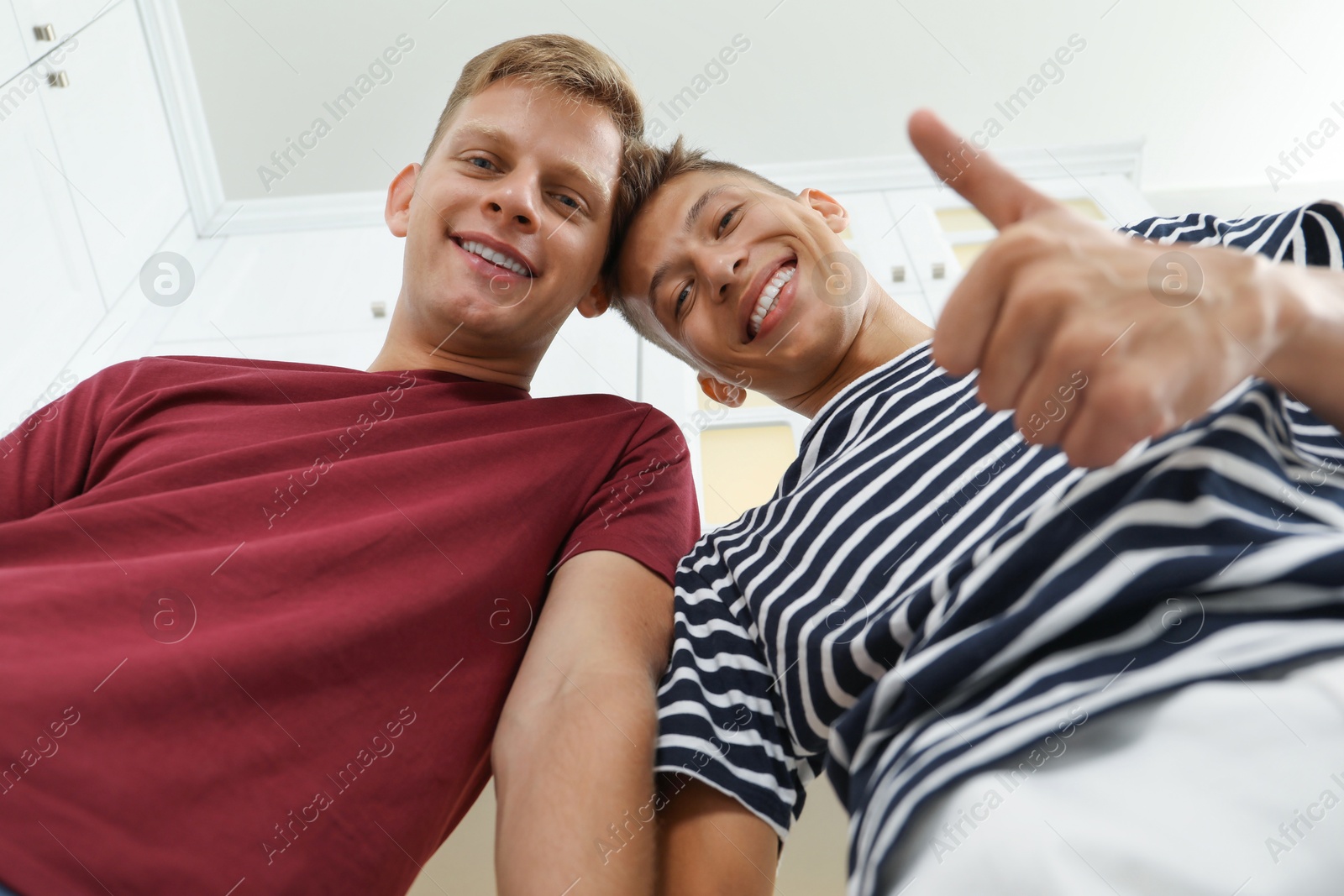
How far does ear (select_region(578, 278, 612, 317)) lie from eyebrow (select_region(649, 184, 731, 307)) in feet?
0.44

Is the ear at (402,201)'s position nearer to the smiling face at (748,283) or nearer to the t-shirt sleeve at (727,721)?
the smiling face at (748,283)

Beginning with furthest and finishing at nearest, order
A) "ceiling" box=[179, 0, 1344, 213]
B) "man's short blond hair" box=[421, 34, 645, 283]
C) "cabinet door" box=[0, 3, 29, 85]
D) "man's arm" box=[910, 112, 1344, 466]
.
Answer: "ceiling" box=[179, 0, 1344, 213] → "cabinet door" box=[0, 3, 29, 85] → "man's short blond hair" box=[421, 34, 645, 283] → "man's arm" box=[910, 112, 1344, 466]

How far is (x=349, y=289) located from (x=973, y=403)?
1.51m

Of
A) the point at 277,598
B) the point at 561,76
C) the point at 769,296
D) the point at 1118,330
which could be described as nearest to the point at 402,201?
the point at 561,76

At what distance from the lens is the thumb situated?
1.48 ft

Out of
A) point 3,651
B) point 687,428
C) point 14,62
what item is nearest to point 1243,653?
point 3,651

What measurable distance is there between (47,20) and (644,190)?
128cm

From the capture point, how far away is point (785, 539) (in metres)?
0.77

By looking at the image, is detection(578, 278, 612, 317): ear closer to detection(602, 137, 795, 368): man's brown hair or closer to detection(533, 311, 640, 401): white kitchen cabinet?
detection(602, 137, 795, 368): man's brown hair

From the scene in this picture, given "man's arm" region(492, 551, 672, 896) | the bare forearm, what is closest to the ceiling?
"man's arm" region(492, 551, 672, 896)

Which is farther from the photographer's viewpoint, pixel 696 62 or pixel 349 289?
pixel 696 62

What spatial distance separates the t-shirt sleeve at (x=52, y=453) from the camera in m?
0.84

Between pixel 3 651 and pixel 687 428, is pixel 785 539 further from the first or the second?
pixel 687 428

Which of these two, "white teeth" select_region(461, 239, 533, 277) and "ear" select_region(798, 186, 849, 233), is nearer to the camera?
"white teeth" select_region(461, 239, 533, 277)
